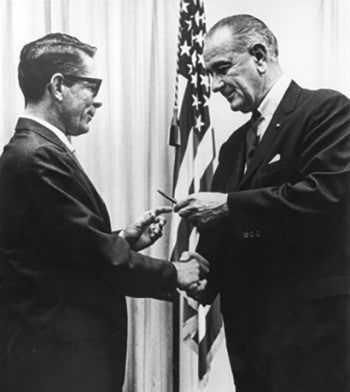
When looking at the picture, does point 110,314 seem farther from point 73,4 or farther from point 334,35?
point 334,35

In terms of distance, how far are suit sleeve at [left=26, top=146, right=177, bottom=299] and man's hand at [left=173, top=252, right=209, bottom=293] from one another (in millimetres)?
210

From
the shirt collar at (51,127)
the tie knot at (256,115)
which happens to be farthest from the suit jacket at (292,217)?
the shirt collar at (51,127)

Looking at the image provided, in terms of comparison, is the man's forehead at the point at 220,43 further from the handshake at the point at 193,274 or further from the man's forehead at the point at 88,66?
the handshake at the point at 193,274

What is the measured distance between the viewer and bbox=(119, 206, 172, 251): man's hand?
1.87 m

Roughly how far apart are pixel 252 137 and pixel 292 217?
0.33 metres

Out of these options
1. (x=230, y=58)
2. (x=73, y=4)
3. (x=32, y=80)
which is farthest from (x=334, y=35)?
(x=32, y=80)

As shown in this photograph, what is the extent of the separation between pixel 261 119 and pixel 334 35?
91cm

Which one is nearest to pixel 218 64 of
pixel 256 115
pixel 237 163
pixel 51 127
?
pixel 256 115

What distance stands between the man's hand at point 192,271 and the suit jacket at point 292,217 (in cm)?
18

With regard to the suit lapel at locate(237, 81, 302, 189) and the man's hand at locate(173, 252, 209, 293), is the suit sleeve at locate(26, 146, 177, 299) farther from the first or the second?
the suit lapel at locate(237, 81, 302, 189)

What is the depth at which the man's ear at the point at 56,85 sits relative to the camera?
1569mm

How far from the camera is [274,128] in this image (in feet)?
5.11

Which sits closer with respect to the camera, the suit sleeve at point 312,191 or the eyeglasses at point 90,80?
the suit sleeve at point 312,191

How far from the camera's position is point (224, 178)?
1.80m
